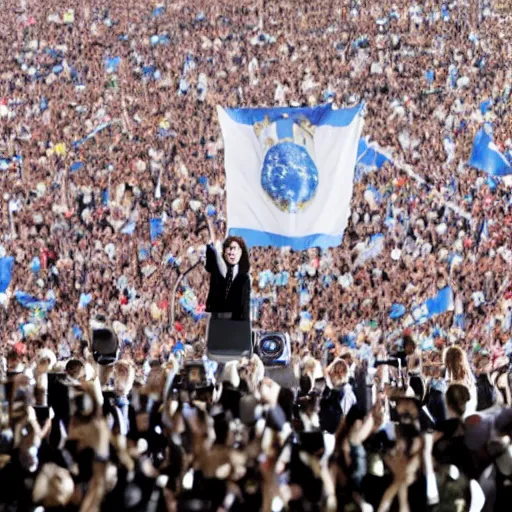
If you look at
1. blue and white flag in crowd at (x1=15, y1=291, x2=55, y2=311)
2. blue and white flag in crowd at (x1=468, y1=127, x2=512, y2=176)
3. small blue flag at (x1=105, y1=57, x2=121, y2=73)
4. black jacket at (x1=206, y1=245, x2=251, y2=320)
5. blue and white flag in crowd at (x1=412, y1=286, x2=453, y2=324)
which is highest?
small blue flag at (x1=105, y1=57, x2=121, y2=73)

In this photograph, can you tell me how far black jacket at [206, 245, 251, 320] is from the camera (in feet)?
34.7

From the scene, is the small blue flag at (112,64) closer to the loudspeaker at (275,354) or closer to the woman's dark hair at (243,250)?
the woman's dark hair at (243,250)

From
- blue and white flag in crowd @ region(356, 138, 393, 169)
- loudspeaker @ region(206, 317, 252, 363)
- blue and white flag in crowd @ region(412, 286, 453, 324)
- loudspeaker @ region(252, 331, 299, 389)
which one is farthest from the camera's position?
blue and white flag in crowd @ region(356, 138, 393, 169)

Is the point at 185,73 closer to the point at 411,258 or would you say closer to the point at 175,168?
the point at 175,168

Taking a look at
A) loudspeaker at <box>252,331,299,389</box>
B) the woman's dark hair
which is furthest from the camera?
the woman's dark hair

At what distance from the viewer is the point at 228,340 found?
34.4 feet

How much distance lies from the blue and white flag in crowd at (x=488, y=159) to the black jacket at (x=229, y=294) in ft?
33.7

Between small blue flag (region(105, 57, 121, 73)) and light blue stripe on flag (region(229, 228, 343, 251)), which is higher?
small blue flag (region(105, 57, 121, 73))

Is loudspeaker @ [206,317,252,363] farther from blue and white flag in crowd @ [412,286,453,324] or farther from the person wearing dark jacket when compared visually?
blue and white flag in crowd @ [412,286,453,324]

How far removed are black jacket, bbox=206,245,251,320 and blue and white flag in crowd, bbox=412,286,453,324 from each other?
811cm

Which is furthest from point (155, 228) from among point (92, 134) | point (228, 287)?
point (228, 287)

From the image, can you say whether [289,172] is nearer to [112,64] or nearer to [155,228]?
[155,228]

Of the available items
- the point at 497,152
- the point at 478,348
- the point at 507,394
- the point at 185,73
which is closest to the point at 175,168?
the point at 185,73

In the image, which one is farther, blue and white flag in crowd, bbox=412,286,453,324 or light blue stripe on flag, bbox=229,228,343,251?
Answer: blue and white flag in crowd, bbox=412,286,453,324
